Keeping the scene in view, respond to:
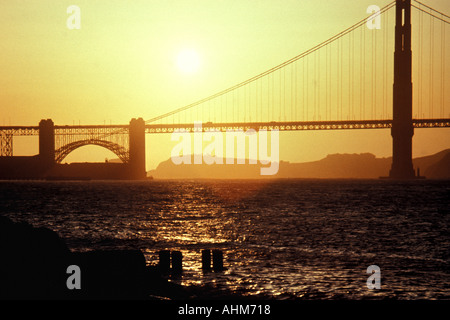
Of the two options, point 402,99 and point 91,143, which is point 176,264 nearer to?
point 402,99

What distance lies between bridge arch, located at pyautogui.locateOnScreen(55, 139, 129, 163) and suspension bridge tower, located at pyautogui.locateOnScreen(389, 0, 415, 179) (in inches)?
2403

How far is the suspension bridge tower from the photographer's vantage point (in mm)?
127312

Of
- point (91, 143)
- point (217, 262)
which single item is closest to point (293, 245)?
point (217, 262)

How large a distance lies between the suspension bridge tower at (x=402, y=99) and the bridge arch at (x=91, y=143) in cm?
6104

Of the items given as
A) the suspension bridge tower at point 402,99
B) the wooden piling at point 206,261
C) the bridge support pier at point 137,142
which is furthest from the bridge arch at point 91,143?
the wooden piling at point 206,261

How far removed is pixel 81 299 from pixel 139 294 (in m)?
1.36

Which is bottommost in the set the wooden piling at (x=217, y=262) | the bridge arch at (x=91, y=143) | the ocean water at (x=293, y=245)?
the ocean water at (x=293, y=245)

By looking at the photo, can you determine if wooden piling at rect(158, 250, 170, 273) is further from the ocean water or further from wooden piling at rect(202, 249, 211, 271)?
wooden piling at rect(202, 249, 211, 271)

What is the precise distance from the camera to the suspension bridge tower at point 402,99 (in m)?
127

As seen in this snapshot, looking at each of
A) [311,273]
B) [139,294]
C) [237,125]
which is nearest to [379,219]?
[311,273]

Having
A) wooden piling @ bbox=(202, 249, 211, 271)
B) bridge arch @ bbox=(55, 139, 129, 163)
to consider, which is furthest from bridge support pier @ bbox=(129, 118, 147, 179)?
wooden piling @ bbox=(202, 249, 211, 271)

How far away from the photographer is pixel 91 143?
15275cm

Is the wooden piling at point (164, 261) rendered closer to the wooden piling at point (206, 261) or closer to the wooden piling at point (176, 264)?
the wooden piling at point (176, 264)

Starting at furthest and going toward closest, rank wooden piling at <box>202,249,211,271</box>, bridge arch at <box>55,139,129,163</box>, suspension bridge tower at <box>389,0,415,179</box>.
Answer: bridge arch at <box>55,139,129,163</box>
suspension bridge tower at <box>389,0,415,179</box>
wooden piling at <box>202,249,211,271</box>
